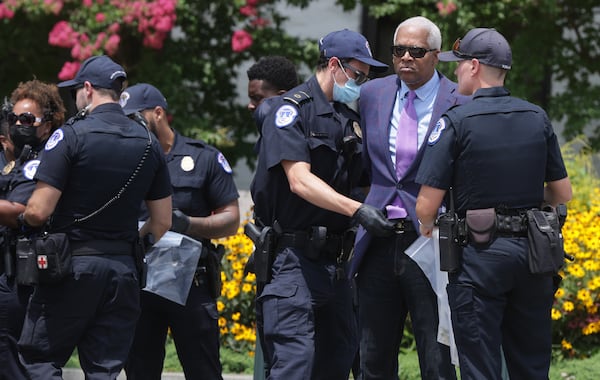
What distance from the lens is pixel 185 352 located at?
22.2 feet

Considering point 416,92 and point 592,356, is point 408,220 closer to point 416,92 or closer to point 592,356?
point 416,92

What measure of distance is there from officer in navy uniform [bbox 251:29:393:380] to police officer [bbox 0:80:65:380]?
4.13 feet

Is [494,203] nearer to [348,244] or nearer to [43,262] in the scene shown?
[348,244]

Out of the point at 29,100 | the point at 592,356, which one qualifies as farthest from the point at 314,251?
the point at 592,356

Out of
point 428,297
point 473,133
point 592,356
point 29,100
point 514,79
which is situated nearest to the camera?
point 473,133

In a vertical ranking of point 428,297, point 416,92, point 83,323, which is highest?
point 416,92

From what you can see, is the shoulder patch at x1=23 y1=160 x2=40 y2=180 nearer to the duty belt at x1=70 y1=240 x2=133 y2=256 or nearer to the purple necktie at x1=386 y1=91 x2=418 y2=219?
the duty belt at x1=70 y1=240 x2=133 y2=256

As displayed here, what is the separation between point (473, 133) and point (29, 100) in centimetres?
264

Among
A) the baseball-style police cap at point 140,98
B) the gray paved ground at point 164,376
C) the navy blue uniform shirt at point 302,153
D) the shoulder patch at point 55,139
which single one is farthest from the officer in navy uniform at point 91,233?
the gray paved ground at point 164,376

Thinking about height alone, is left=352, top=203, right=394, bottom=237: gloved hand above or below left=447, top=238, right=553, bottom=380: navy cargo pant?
above

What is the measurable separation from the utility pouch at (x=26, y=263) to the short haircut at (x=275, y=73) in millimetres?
2120

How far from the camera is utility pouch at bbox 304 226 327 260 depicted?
590 cm

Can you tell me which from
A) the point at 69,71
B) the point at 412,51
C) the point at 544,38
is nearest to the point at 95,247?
the point at 412,51

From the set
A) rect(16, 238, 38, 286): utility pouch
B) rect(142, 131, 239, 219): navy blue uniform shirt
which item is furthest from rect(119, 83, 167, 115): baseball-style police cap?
rect(16, 238, 38, 286): utility pouch
